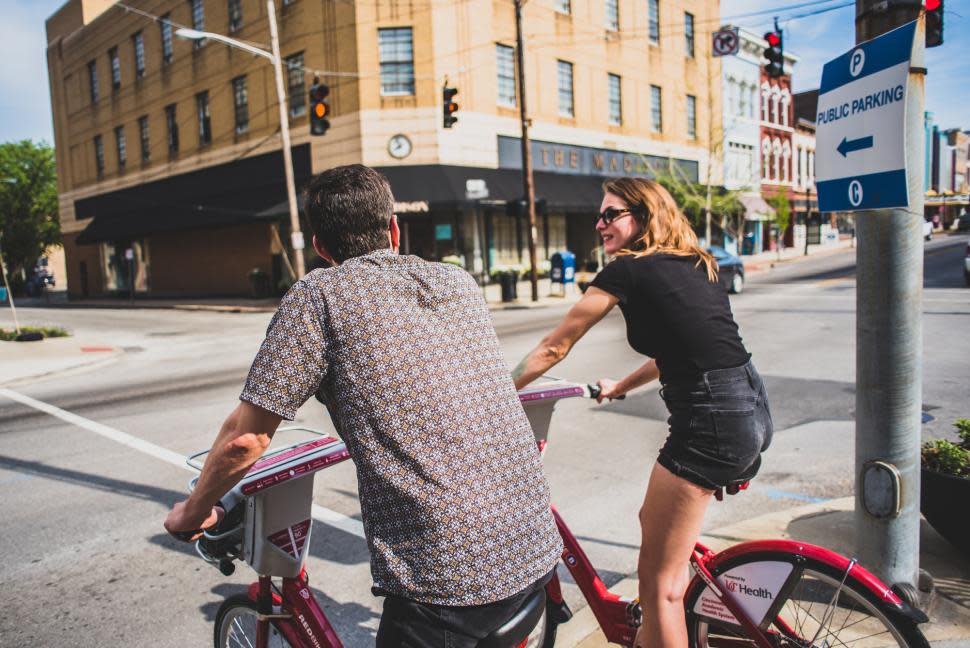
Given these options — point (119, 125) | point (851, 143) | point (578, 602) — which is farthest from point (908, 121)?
point (119, 125)

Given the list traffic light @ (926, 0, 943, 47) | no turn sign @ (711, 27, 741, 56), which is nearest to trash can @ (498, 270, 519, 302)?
no turn sign @ (711, 27, 741, 56)

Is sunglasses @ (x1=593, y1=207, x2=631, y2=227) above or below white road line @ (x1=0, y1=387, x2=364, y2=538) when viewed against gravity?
above

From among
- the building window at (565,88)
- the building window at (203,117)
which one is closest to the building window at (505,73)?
the building window at (565,88)

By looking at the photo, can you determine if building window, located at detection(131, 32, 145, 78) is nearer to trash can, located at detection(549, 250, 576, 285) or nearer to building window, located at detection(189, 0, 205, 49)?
building window, located at detection(189, 0, 205, 49)

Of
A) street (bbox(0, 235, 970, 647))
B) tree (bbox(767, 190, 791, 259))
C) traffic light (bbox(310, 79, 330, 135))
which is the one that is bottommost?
street (bbox(0, 235, 970, 647))

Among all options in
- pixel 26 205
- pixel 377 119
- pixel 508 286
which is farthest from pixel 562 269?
pixel 26 205

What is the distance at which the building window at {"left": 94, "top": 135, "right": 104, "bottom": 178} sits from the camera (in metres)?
37.9

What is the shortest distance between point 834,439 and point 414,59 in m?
21.4

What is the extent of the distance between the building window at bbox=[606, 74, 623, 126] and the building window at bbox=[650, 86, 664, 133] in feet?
8.76

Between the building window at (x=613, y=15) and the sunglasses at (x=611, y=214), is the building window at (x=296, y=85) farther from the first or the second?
the sunglasses at (x=611, y=214)

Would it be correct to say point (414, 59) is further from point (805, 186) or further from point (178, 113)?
point (805, 186)

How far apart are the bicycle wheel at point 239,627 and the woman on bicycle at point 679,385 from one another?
116 cm

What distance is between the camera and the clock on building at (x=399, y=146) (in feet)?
80.5

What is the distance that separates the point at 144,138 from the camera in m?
34.4
